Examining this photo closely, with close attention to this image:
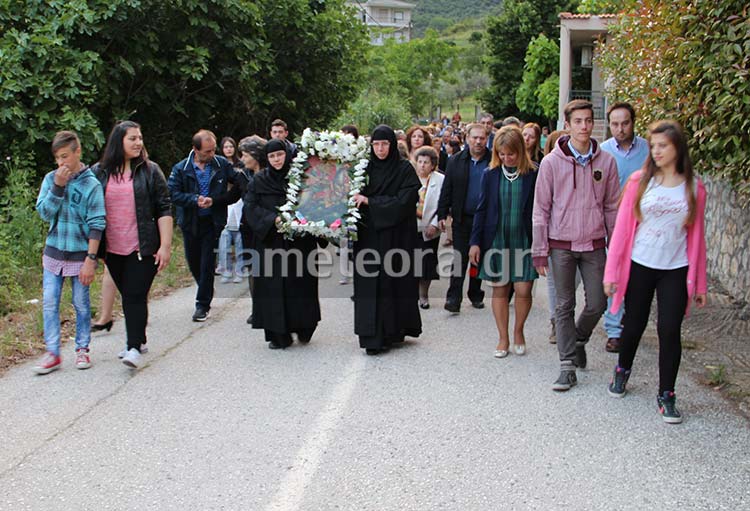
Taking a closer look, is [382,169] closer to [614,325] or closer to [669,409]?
[614,325]

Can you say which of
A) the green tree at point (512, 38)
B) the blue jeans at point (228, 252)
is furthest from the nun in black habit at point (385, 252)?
the green tree at point (512, 38)

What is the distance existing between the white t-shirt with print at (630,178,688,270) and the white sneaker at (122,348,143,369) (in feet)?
13.9

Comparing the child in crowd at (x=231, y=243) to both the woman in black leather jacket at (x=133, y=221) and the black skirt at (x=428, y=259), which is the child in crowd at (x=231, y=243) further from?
the woman in black leather jacket at (x=133, y=221)

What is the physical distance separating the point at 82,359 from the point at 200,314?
2280mm

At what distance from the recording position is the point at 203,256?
32.0 ft

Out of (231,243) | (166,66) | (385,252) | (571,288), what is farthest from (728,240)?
(166,66)

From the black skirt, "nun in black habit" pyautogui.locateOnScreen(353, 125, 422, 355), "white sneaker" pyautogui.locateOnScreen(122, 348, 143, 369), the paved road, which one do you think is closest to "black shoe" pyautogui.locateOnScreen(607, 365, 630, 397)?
the paved road

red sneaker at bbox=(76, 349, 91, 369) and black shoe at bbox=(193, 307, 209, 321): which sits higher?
black shoe at bbox=(193, 307, 209, 321)

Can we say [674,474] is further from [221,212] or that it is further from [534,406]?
[221,212]

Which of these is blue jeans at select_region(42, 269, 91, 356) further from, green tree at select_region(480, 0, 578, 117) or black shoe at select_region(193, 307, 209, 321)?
green tree at select_region(480, 0, 578, 117)

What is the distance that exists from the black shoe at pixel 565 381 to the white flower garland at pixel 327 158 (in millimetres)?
2495

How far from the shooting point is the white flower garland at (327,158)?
320 inches

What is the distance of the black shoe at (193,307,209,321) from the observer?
9602 millimetres

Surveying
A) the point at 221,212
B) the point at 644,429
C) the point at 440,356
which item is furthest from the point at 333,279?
the point at 644,429
